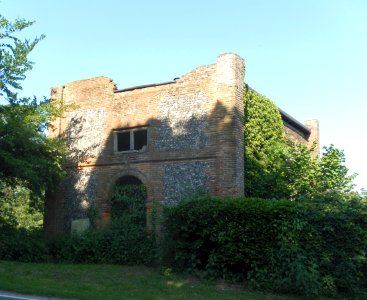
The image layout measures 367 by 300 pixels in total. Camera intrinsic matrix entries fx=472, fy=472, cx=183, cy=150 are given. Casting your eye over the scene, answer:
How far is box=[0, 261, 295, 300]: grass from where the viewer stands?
11375mm

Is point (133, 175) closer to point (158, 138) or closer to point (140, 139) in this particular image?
point (140, 139)

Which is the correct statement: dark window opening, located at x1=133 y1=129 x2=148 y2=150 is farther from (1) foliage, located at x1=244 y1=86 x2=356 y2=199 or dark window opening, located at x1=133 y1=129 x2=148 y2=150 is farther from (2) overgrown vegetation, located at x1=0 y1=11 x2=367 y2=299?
(1) foliage, located at x1=244 y1=86 x2=356 y2=199

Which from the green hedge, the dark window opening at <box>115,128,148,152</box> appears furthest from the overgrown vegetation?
the dark window opening at <box>115,128,148,152</box>

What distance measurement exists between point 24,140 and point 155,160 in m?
5.16

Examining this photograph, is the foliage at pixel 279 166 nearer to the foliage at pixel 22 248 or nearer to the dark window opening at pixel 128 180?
the dark window opening at pixel 128 180

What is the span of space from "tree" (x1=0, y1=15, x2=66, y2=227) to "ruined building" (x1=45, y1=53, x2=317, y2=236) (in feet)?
3.35

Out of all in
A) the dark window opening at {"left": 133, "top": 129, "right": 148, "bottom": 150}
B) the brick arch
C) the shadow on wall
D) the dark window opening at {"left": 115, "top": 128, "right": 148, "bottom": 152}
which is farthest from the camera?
the dark window opening at {"left": 133, "top": 129, "right": 148, "bottom": 150}

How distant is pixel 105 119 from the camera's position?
20.7 metres

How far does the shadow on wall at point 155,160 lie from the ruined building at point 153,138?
Result: 0.04 m

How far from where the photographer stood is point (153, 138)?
19.2 m

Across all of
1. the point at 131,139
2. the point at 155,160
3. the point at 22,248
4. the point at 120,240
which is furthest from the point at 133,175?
the point at 22,248

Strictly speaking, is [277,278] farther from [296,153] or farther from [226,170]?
[296,153]

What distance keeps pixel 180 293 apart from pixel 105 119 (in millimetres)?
10551

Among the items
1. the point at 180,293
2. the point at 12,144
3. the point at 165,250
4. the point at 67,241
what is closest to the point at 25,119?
the point at 12,144
